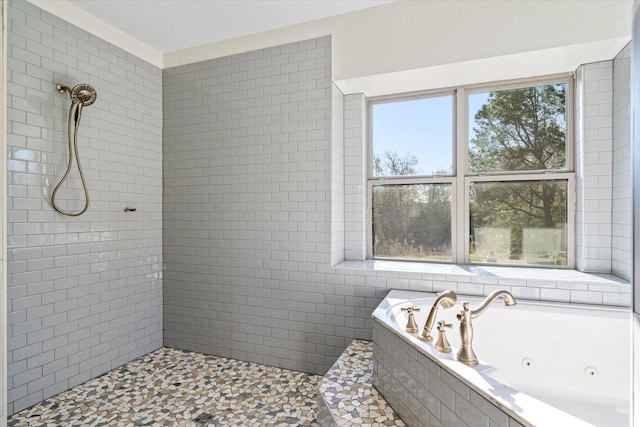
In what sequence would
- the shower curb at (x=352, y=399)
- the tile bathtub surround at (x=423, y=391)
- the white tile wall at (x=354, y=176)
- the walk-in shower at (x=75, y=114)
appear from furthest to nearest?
the white tile wall at (x=354, y=176)
the walk-in shower at (x=75, y=114)
the shower curb at (x=352, y=399)
the tile bathtub surround at (x=423, y=391)

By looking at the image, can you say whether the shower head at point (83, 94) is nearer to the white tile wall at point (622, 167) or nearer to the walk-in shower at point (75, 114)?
the walk-in shower at point (75, 114)

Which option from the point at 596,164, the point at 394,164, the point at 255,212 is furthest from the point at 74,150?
the point at 596,164

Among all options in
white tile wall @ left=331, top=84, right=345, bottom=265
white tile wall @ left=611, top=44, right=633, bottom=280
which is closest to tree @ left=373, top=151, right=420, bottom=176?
white tile wall @ left=331, top=84, right=345, bottom=265

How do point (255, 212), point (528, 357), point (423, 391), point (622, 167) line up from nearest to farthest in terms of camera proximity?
point (423, 391) → point (528, 357) → point (622, 167) → point (255, 212)

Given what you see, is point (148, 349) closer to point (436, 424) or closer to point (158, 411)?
point (158, 411)

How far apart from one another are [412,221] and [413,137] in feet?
2.33

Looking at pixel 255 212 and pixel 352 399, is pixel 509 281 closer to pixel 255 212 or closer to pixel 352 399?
pixel 352 399

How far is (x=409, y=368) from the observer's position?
1.58 metres

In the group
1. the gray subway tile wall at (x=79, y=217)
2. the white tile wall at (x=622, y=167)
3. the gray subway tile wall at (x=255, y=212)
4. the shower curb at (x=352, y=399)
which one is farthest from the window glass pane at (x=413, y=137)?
the gray subway tile wall at (x=79, y=217)

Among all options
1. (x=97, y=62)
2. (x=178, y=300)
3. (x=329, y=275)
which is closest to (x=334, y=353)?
(x=329, y=275)

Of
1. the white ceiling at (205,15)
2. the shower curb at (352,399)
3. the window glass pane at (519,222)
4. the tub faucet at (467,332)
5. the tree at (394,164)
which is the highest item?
the white ceiling at (205,15)

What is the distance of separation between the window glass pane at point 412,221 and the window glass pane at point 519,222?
0.21 metres

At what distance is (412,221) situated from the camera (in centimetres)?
288

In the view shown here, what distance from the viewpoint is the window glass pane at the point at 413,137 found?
281cm
